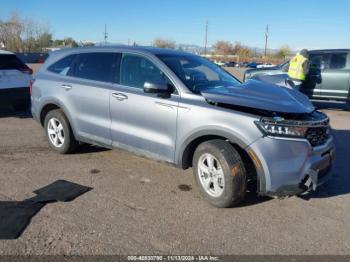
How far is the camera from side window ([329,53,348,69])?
37.9 ft

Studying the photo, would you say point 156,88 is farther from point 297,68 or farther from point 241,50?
point 241,50

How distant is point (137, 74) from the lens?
5016mm

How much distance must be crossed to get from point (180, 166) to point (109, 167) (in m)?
1.41

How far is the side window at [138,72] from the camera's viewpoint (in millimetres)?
4730

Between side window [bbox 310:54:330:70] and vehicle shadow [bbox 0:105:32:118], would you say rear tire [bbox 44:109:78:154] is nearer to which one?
vehicle shadow [bbox 0:105:32:118]

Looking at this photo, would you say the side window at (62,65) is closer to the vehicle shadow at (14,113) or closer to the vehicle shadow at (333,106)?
the vehicle shadow at (14,113)

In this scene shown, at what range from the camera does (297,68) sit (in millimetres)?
11273

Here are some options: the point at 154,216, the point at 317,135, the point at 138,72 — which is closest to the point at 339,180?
the point at 317,135

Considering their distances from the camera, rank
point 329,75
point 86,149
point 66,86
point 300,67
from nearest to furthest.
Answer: point 66,86
point 86,149
point 300,67
point 329,75

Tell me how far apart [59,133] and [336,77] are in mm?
8938

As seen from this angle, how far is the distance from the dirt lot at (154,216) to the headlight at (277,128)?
0.94 metres

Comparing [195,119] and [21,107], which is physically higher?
[195,119]

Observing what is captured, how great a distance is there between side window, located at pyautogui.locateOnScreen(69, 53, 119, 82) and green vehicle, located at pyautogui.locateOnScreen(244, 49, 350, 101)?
6.77 meters

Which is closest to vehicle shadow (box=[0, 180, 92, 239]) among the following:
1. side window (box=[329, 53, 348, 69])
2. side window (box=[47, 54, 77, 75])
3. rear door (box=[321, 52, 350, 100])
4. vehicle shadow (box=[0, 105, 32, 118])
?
side window (box=[47, 54, 77, 75])
